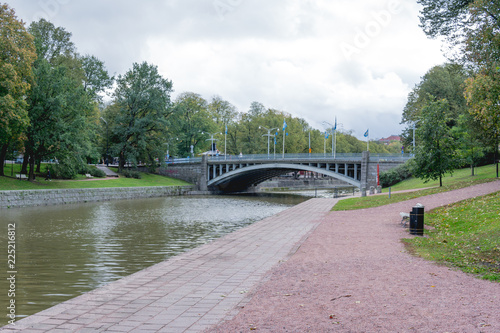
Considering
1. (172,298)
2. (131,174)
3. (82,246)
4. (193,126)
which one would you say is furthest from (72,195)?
(193,126)

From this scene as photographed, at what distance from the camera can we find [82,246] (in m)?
15.0

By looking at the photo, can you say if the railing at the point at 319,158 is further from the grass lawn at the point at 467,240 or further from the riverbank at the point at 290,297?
the riverbank at the point at 290,297

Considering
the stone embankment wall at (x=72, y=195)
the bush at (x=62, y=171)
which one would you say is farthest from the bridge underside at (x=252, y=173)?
the bush at (x=62, y=171)

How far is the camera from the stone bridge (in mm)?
47344

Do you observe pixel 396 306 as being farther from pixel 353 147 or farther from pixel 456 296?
pixel 353 147

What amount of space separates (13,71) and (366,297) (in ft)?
104

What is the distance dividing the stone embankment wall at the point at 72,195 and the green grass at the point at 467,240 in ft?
86.5

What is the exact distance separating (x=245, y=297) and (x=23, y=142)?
3523 cm

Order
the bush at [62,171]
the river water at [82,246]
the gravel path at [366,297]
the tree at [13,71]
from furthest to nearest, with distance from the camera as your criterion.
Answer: the bush at [62,171] → the tree at [13,71] → the river water at [82,246] → the gravel path at [366,297]

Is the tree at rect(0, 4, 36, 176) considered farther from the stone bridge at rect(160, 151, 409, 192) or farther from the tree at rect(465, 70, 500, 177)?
the stone bridge at rect(160, 151, 409, 192)

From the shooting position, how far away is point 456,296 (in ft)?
21.6

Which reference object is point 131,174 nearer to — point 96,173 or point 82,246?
point 96,173

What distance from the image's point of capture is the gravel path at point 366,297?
5.34 m

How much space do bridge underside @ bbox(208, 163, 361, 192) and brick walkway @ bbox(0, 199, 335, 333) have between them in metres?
39.3
